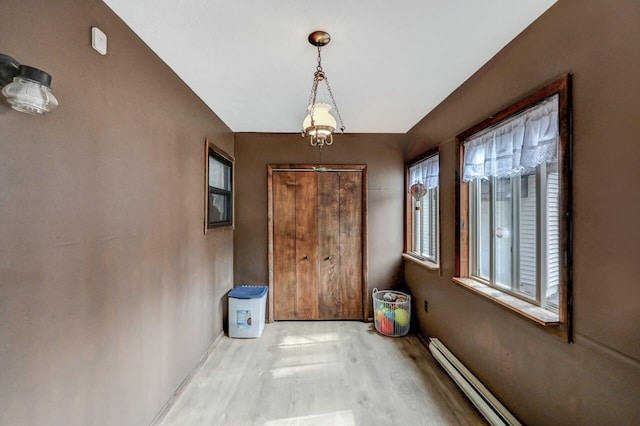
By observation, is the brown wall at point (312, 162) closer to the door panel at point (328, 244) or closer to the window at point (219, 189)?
the window at point (219, 189)

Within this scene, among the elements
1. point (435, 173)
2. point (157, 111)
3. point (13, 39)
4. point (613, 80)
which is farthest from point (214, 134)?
point (613, 80)

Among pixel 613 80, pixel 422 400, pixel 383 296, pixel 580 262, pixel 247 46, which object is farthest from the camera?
pixel 383 296

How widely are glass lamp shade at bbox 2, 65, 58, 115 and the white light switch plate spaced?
522 mm

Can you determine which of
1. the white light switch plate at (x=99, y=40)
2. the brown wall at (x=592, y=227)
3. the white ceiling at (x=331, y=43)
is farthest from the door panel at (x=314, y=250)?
the white light switch plate at (x=99, y=40)

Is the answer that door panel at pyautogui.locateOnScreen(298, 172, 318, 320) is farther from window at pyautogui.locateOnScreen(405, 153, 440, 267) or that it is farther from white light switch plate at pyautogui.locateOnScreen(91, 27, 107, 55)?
white light switch plate at pyautogui.locateOnScreen(91, 27, 107, 55)

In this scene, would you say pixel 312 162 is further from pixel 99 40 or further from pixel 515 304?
pixel 515 304

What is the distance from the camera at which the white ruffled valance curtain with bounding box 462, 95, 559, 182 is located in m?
1.46

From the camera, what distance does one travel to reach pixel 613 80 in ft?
3.73

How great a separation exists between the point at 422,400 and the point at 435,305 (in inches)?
36.9

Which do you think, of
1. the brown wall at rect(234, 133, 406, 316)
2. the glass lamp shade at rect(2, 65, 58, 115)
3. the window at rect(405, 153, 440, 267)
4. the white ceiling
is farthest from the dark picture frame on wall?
the window at rect(405, 153, 440, 267)

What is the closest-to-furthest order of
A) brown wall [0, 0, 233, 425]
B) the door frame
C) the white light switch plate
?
brown wall [0, 0, 233, 425] → the white light switch plate → the door frame

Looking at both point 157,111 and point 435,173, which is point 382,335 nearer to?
point 435,173

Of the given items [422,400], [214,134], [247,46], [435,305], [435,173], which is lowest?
[422,400]

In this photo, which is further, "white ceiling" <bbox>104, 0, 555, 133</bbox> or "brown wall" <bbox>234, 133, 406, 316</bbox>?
"brown wall" <bbox>234, 133, 406, 316</bbox>
